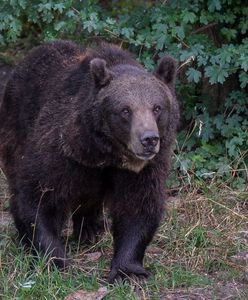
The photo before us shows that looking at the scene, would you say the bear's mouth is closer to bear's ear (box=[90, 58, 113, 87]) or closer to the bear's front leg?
the bear's front leg

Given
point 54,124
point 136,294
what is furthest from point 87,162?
point 136,294

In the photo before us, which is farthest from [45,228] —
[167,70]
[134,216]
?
[167,70]

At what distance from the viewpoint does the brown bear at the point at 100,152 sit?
6.28 metres

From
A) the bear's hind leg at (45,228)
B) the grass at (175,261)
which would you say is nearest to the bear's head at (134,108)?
the bear's hind leg at (45,228)

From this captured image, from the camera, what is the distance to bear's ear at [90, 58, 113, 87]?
636 centimetres

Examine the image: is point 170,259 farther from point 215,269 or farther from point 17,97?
point 17,97

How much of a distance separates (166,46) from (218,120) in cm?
87

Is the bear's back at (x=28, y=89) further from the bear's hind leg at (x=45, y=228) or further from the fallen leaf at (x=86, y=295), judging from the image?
the fallen leaf at (x=86, y=295)

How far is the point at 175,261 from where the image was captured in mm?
6992

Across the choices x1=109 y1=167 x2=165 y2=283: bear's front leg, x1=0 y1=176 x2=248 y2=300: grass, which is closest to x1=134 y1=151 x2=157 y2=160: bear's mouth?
x1=109 y1=167 x2=165 y2=283: bear's front leg

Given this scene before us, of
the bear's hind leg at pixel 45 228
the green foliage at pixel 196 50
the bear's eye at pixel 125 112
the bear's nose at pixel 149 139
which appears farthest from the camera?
the green foliage at pixel 196 50

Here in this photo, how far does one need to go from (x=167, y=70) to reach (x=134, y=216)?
3.42ft

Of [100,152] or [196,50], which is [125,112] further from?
[196,50]

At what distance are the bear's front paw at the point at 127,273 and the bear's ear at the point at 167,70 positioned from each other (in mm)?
1291
